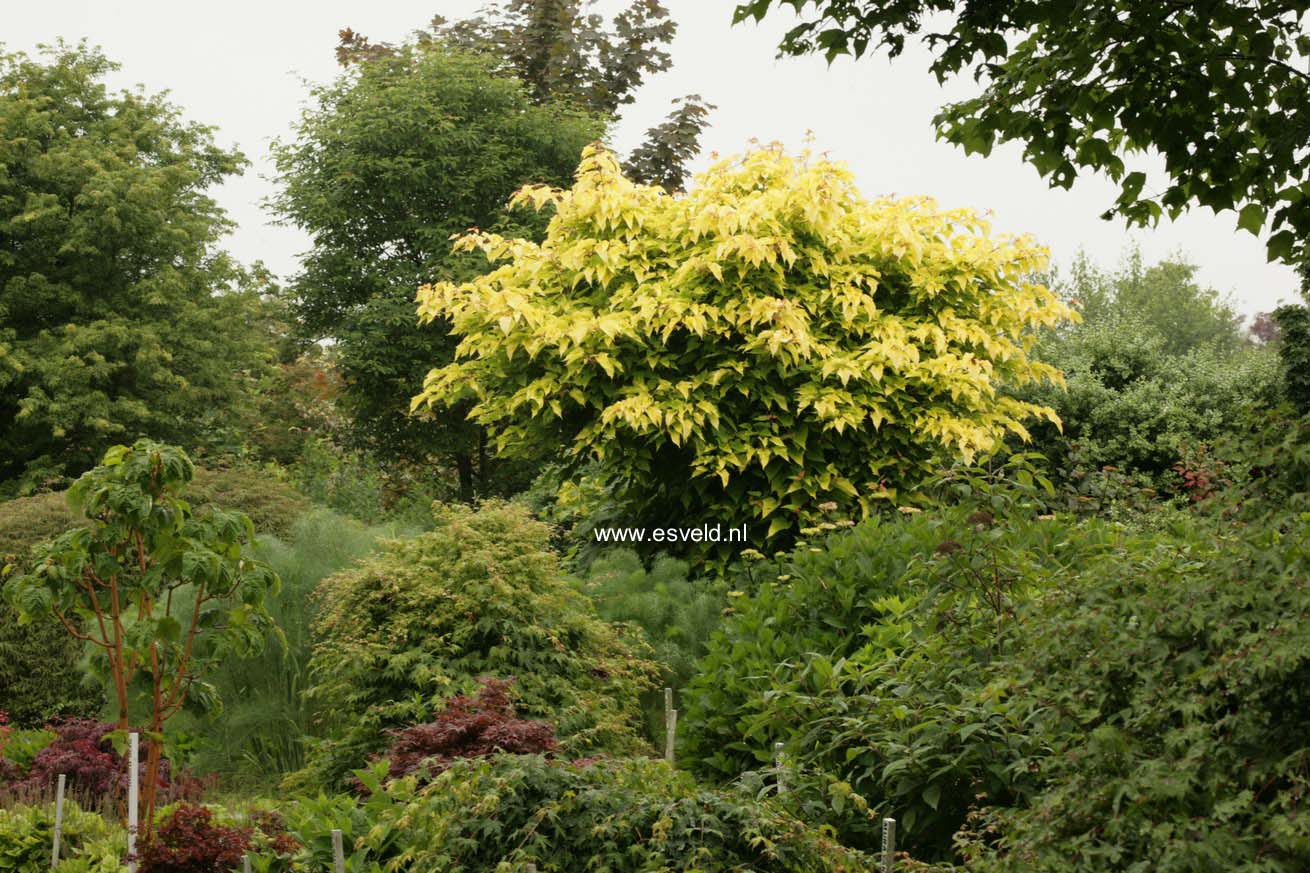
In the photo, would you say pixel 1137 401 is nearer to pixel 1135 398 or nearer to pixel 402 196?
pixel 1135 398

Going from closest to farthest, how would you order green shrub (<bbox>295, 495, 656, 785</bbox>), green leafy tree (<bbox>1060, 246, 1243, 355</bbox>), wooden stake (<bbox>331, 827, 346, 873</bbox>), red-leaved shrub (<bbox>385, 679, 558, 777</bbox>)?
wooden stake (<bbox>331, 827, 346, 873</bbox>) → red-leaved shrub (<bbox>385, 679, 558, 777</bbox>) → green shrub (<bbox>295, 495, 656, 785</bbox>) → green leafy tree (<bbox>1060, 246, 1243, 355</bbox>)

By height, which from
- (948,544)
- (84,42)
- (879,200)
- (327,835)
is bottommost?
(327,835)

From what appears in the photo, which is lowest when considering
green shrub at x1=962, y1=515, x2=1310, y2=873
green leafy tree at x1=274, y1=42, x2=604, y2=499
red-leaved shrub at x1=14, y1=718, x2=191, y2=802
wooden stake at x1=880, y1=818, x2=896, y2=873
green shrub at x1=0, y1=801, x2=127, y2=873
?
green shrub at x1=0, y1=801, x2=127, y2=873

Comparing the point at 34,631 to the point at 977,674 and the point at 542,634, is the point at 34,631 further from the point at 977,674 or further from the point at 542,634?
the point at 977,674

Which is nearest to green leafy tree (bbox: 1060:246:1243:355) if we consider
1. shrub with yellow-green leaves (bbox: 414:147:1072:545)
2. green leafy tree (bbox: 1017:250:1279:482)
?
green leafy tree (bbox: 1017:250:1279:482)

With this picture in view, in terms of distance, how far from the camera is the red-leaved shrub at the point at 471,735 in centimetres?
423

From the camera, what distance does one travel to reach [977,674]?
4324 millimetres

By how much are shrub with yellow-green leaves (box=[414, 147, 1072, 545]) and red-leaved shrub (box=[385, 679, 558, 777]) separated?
119 inches

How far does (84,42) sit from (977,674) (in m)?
20.0

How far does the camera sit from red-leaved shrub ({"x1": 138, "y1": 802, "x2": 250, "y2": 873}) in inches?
167

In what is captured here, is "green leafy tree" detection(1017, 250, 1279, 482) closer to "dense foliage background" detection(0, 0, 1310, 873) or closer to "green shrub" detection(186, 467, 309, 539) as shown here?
"dense foliage background" detection(0, 0, 1310, 873)

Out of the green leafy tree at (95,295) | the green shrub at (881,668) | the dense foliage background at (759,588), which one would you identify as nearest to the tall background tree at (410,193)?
the green leafy tree at (95,295)

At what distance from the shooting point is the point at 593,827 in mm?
3168

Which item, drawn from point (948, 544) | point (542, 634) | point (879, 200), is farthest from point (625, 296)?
point (948, 544)
